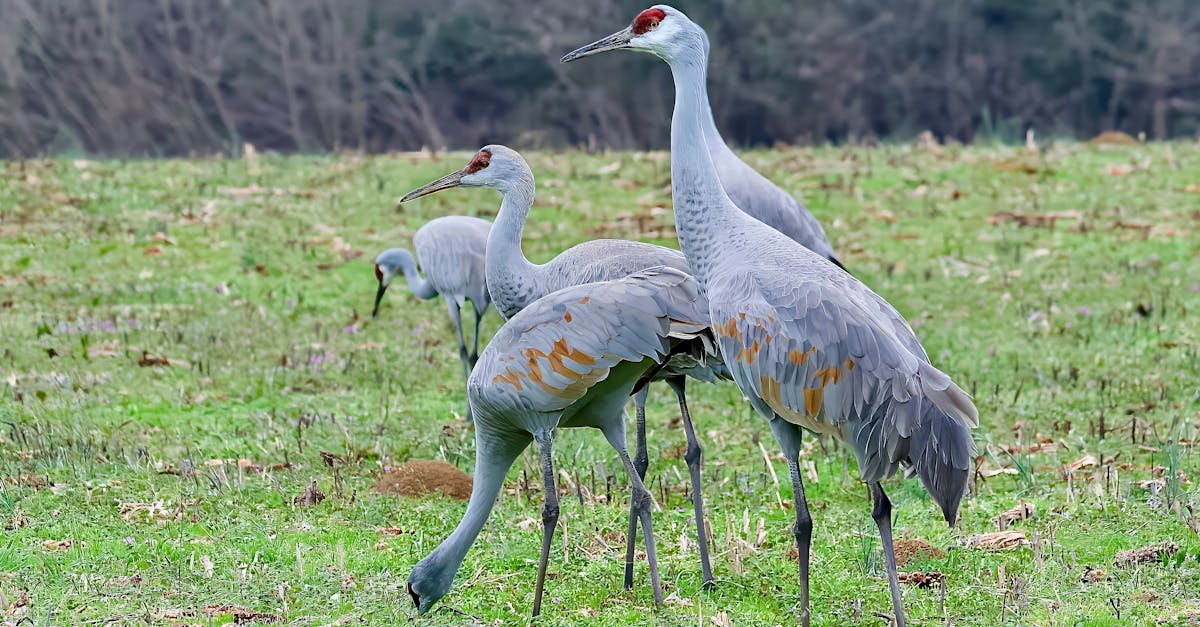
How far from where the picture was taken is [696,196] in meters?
5.09

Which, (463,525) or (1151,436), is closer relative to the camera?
(463,525)

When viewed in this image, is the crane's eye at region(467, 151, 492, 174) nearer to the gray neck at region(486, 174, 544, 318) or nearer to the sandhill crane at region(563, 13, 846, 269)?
the gray neck at region(486, 174, 544, 318)

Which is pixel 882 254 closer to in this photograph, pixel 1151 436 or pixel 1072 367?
pixel 1072 367

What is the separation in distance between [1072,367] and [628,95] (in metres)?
19.4

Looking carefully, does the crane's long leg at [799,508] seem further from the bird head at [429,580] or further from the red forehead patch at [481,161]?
the red forehead patch at [481,161]

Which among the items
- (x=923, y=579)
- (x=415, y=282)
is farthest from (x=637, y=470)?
(x=415, y=282)

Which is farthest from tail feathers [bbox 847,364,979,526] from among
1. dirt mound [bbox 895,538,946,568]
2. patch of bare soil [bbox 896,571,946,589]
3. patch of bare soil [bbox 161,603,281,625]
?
patch of bare soil [bbox 161,603,281,625]

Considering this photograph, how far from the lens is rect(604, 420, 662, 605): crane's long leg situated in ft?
16.5

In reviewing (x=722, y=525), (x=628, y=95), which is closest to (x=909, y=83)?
(x=628, y=95)

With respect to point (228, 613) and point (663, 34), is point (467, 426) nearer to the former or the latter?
point (228, 613)

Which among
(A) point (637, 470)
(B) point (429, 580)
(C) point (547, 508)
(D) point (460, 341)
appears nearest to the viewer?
(B) point (429, 580)

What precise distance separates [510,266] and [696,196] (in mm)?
1169

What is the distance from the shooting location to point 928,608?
16.0ft

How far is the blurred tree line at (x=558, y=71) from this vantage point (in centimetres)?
2652
